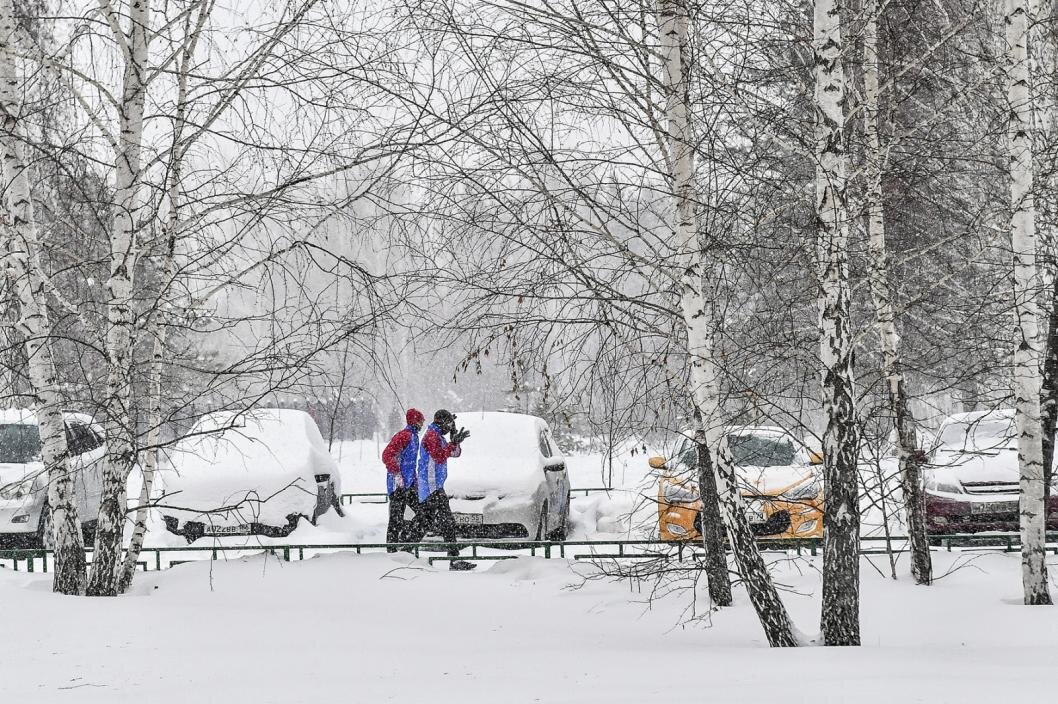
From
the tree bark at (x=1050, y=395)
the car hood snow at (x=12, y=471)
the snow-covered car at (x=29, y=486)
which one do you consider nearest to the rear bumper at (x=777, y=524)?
the tree bark at (x=1050, y=395)

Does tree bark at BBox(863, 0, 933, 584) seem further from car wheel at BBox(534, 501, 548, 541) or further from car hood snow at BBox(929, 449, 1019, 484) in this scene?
car wheel at BBox(534, 501, 548, 541)

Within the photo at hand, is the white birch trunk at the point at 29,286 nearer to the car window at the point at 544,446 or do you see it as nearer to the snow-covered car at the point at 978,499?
the car window at the point at 544,446

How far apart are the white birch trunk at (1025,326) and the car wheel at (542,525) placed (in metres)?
5.14

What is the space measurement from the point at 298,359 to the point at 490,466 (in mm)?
4793

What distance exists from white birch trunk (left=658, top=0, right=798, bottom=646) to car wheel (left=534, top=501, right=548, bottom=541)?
4.91 m

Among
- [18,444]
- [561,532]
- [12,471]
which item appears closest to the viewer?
[12,471]

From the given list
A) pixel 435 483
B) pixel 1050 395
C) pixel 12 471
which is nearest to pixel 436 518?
pixel 435 483

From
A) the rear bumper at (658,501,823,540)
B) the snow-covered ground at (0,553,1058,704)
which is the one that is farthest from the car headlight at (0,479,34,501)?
the rear bumper at (658,501,823,540)

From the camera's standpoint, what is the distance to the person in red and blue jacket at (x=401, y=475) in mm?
10531

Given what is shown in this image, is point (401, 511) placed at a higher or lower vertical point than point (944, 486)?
lower

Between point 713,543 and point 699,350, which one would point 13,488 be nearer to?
point 713,543

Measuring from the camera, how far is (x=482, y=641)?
6676 millimetres

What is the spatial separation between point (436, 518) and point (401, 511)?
0.50 metres

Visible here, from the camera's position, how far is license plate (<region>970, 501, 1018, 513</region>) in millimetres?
11328
